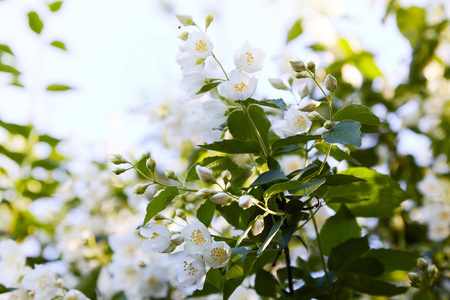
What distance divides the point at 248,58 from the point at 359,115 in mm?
247

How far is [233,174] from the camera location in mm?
1005

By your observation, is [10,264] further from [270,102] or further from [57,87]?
[270,102]

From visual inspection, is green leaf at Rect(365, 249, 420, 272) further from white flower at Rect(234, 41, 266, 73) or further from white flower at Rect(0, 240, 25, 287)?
white flower at Rect(0, 240, 25, 287)

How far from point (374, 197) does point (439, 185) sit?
101cm

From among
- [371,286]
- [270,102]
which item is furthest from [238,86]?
[371,286]

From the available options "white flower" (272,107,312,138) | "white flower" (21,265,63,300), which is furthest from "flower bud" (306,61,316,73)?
"white flower" (21,265,63,300)

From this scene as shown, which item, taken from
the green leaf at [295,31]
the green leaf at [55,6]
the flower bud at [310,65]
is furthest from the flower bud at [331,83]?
the green leaf at [55,6]

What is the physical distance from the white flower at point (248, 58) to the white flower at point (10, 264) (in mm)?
838

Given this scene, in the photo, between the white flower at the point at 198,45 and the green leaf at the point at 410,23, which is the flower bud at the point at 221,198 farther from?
the green leaf at the point at 410,23

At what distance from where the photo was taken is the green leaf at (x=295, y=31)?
1951 mm

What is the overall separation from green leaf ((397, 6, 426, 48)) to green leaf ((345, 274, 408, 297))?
134 centimetres

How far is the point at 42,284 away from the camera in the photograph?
106 centimetres

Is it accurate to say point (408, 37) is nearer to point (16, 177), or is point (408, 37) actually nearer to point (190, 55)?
point (190, 55)

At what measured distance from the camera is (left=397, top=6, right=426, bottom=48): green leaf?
6.44 feet
